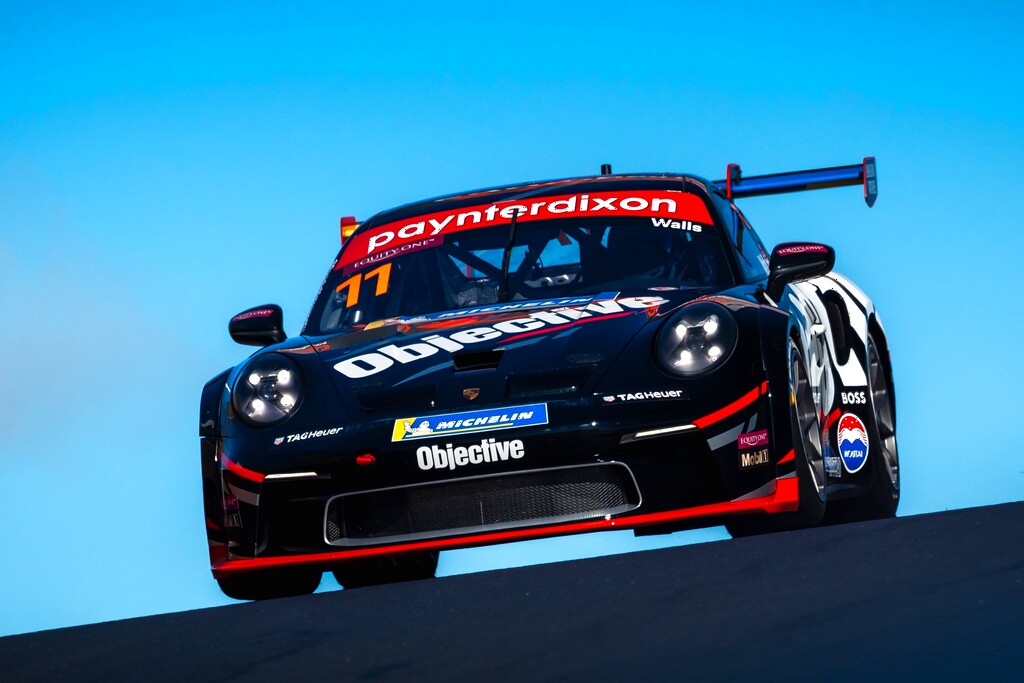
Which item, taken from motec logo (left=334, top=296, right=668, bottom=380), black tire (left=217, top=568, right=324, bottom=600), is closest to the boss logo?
motec logo (left=334, top=296, right=668, bottom=380)

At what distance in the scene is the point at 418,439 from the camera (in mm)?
4984

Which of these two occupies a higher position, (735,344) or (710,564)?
(735,344)

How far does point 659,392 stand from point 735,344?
30 centimetres

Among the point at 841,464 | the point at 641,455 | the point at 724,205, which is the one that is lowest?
the point at 841,464

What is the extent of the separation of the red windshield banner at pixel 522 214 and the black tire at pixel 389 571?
1.26 m

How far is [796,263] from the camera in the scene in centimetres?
588

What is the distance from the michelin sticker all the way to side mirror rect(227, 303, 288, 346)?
140 centimetres

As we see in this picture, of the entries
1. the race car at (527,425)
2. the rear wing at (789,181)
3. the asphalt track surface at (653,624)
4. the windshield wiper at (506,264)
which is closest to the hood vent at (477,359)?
the race car at (527,425)

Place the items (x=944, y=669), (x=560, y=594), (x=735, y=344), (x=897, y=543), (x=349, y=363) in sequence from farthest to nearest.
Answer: (x=349, y=363), (x=735, y=344), (x=897, y=543), (x=560, y=594), (x=944, y=669)

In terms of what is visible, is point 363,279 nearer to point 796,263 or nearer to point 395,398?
point 395,398

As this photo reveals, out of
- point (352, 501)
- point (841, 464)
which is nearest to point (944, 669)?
point (352, 501)

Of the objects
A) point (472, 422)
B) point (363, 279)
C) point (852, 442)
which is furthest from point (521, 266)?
point (472, 422)

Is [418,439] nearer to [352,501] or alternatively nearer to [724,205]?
[352,501]

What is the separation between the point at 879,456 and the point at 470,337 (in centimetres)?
215
